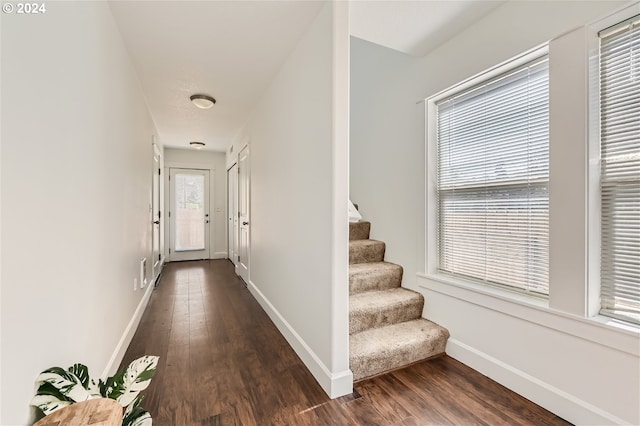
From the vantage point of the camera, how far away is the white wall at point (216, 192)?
6.27 meters

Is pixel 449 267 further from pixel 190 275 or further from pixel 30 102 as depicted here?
pixel 190 275

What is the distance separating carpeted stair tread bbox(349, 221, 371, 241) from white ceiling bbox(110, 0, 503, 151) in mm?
1703

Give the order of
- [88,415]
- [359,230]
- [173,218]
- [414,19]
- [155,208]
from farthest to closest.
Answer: [173,218] → [155,208] → [359,230] → [414,19] → [88,415]

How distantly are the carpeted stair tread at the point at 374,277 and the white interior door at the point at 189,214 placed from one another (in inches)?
184

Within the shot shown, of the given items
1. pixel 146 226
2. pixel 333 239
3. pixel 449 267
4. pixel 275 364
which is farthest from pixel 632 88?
pixel 146 226

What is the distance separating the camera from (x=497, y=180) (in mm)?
1958

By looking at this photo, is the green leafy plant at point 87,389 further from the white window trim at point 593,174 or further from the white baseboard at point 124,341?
the white window trim at point 593,174

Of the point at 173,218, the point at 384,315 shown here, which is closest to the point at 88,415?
the point at 384,315

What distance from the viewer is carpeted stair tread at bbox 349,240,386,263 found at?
2787 millimetres

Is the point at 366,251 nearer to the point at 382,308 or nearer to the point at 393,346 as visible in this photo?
the point at 382,308

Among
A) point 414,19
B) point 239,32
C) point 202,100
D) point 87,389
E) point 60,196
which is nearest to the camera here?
point 87,389

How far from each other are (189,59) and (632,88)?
3.00 m

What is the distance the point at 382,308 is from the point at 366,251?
0.70 metres

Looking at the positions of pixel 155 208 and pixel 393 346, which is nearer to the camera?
pixel 393 346
